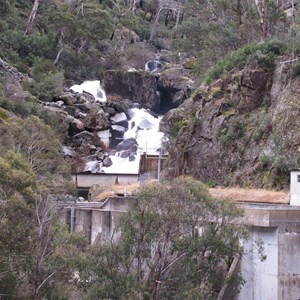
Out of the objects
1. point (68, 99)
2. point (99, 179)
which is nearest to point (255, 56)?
point (99, 179)

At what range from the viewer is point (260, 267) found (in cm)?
1870

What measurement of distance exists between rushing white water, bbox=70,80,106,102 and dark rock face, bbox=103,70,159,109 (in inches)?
25.0

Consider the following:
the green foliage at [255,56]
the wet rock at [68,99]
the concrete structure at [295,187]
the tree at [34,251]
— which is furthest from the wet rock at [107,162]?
the tree at [34,251]

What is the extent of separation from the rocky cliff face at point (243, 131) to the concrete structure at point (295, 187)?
3306 mm

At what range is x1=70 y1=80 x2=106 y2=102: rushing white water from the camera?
62.0 meters

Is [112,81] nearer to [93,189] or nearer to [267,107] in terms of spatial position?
[93,189]

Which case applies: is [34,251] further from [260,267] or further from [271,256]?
[271,256]

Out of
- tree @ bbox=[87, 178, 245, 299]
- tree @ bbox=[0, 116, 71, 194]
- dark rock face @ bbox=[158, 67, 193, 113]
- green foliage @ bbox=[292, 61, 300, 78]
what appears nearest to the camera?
tree @ bbox=[87, 178, 245, 299]

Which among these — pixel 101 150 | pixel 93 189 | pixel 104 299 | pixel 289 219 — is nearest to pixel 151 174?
pixel 93 189

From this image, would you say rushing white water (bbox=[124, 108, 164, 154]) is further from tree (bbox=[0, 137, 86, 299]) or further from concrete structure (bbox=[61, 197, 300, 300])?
concrete structure (bbox=[61, 197, 300, 300])

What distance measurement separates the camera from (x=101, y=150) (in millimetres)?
51875

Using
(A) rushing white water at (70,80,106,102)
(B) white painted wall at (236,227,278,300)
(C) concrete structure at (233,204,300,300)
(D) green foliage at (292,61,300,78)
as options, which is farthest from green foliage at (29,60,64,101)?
(B) white painted wall at (236,227,278,300)

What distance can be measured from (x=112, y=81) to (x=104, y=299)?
1930 inches

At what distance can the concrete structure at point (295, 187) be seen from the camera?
74.0 ft
